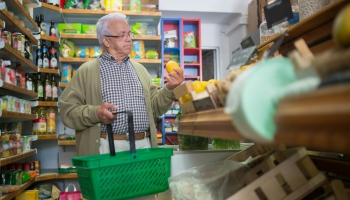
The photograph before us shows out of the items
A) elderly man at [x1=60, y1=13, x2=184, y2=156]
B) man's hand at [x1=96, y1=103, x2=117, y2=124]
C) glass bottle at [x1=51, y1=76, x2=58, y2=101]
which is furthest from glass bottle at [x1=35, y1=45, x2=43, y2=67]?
man's hand at [x1=96, y1=103, x2=117, y2=124]

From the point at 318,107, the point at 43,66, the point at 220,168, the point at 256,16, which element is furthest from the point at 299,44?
the point at 256,16

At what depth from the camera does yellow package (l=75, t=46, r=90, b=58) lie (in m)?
4.74

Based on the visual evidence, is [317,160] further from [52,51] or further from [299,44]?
[52,51]

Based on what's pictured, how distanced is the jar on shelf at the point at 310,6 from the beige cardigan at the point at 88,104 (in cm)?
125

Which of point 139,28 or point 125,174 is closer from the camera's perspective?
point 125,174

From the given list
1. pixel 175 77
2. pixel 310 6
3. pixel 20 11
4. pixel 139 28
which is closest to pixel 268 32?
pixel 310 6

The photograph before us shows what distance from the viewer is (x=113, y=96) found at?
2.50 metres

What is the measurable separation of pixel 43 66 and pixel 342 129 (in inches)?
181

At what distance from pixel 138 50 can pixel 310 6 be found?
356 cm

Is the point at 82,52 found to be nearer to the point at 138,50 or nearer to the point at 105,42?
the point at 138,50

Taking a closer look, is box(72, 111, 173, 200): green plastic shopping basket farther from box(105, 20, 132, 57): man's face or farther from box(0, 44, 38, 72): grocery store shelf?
box(0, 44, 38, 72): grocery store shelf

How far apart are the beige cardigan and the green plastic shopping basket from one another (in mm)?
496

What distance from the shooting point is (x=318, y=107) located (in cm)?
44

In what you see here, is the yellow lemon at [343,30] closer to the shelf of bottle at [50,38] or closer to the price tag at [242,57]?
the price tag at [242,57]
